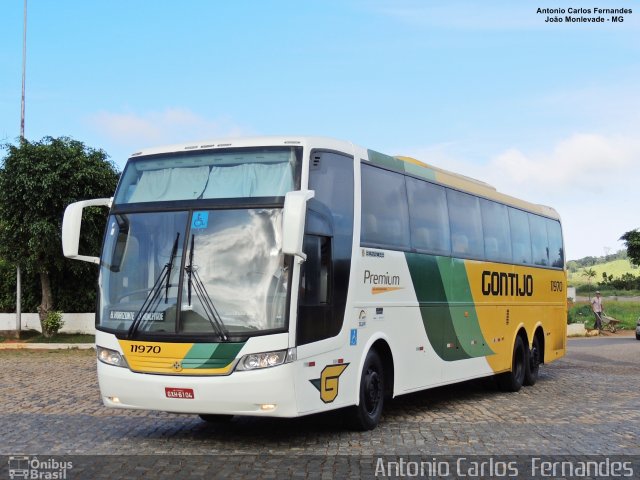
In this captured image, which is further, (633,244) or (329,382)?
(633,244)

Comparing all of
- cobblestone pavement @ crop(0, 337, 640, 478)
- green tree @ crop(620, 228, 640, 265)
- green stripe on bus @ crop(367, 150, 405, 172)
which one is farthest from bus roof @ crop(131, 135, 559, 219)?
green tree @ crop(620, 228, 640, 265)

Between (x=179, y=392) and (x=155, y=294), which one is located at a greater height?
(x=155, y=294)

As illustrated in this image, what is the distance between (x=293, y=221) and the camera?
8836 millimetres

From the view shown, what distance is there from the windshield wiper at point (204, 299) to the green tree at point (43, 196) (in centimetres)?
2130

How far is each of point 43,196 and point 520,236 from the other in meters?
17.7

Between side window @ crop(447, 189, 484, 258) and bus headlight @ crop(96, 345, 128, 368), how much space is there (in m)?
6.09

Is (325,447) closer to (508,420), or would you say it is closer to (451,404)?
(508,420)

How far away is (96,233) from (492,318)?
18.3 metres

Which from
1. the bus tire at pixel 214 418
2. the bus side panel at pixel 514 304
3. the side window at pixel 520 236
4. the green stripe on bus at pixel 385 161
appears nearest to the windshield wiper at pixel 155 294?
the bus tire at pixel 214 418

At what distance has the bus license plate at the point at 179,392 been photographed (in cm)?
930

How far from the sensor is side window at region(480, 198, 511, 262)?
52.1ft

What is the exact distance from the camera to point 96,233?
30719 millimetres

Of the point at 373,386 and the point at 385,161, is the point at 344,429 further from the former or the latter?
the point at 385,161


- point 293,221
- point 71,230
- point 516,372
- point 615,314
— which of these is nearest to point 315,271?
point 293,221
